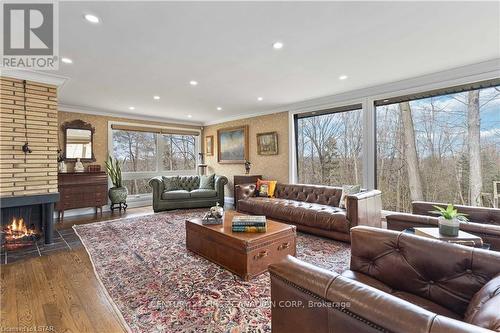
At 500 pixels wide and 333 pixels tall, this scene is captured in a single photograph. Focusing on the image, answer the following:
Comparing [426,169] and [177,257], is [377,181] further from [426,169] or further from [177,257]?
[177,257]

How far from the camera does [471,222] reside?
2.40 metres

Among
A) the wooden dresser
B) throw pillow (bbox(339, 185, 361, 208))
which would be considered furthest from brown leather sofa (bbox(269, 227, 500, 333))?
the wooden dresser

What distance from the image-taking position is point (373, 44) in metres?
2.67

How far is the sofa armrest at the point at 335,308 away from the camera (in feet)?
2.36

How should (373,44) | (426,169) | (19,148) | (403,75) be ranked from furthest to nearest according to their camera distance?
(426,169)
(403,75)
(19,148)
(373,44)

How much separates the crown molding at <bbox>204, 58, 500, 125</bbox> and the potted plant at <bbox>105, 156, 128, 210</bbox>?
175 inches

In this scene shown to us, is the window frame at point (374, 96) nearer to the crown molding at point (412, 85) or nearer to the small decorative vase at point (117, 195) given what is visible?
the crown molding at point (412, 85)

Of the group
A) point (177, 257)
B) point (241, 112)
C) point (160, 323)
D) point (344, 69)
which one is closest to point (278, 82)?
point (344, 69)

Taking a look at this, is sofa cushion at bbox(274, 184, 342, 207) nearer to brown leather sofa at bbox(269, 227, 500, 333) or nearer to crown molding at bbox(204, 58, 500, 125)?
crown molding at bbox(204, 58, 500, 125)

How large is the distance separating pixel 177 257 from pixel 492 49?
15.1 feet

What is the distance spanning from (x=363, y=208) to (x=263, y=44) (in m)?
2.54

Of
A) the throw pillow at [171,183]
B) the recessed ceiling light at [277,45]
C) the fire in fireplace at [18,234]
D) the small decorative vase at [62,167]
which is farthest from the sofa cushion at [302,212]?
the small decorative vase at [62,167]

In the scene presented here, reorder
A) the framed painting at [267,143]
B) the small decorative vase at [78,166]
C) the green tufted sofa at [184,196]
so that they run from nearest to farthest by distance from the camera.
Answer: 1. the small decorative vase at [78,166]
2. the green tufted sofa at [184,196]
3. the framed painting at [267,143]

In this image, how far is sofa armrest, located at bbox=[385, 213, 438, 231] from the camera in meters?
2.19
